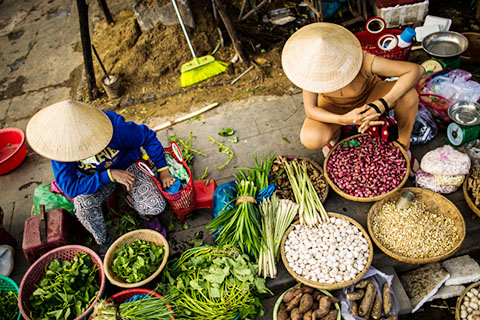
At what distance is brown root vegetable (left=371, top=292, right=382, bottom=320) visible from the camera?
2445 mm

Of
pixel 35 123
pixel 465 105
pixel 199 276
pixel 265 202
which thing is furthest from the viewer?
pixel 465 105

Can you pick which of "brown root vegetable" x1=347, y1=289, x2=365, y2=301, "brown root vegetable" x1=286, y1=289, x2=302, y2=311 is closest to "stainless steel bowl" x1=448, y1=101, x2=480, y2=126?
"brown root vegetable" x1=347, y1=289, x2=365, y2=301

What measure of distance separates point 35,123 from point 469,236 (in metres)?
3.24

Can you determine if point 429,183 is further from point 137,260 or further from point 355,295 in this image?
point 137,260

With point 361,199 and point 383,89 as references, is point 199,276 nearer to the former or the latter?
point 361,199

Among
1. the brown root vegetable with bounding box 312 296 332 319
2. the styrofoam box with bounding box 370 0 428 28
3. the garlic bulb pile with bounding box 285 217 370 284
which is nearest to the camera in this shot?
the brown root vegetable with bounding box 312 296 332 319

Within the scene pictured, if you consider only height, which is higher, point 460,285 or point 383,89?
point 383,89

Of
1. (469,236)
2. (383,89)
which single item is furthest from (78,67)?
(469,236)

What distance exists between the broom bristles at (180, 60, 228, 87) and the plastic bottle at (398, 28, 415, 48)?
2.05 m

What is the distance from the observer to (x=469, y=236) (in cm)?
272

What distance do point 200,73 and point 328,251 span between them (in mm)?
2848

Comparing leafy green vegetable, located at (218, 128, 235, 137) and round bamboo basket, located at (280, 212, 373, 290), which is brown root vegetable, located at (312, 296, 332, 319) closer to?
round bamboo basket, located at (280, 212, 373, 290)

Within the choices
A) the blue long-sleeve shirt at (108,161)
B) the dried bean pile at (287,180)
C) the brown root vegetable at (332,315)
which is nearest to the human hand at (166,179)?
the blue long-sleeve shirt at (108,161)

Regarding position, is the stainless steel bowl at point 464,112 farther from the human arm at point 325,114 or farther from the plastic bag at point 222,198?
the plastic bag at point 222,198
